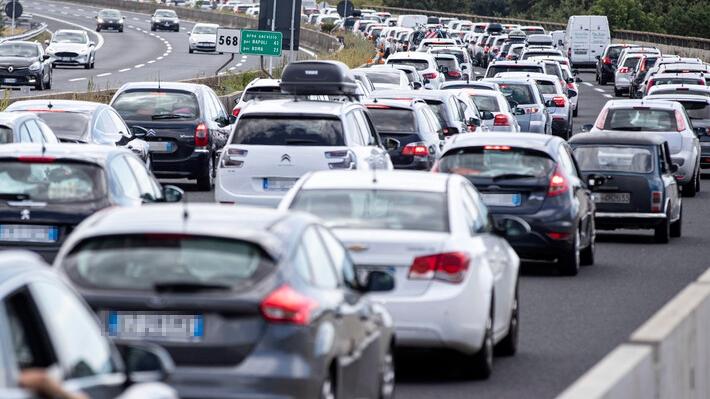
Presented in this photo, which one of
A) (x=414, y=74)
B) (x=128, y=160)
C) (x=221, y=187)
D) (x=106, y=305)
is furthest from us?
(x=414, y=74)

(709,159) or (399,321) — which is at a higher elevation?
(399,321)

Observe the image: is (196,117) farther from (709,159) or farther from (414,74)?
(414,74)

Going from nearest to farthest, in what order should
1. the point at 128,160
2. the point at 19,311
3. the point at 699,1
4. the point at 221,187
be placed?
the point at 19,311 < the point at 128,160 < the point at 221,187 < the point at 699,1

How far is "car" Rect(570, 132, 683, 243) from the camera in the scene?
75.6 feet

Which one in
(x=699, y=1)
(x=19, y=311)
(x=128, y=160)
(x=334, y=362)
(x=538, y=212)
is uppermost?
(x=19, y=311)

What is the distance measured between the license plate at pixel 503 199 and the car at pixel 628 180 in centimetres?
420

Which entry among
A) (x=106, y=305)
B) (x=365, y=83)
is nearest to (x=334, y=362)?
(x=106, y=305)

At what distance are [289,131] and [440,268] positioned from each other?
30.0ft

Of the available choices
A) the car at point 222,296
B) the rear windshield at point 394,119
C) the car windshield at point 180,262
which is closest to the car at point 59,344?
the car at point 222,296

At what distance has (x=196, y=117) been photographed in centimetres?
2805

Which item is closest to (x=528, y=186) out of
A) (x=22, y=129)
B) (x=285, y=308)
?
(x=22, y=129)

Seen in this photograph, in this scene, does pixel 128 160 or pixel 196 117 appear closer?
pixel 128 160

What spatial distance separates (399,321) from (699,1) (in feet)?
411

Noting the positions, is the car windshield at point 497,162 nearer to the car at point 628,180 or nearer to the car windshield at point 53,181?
the car at point 628,180
